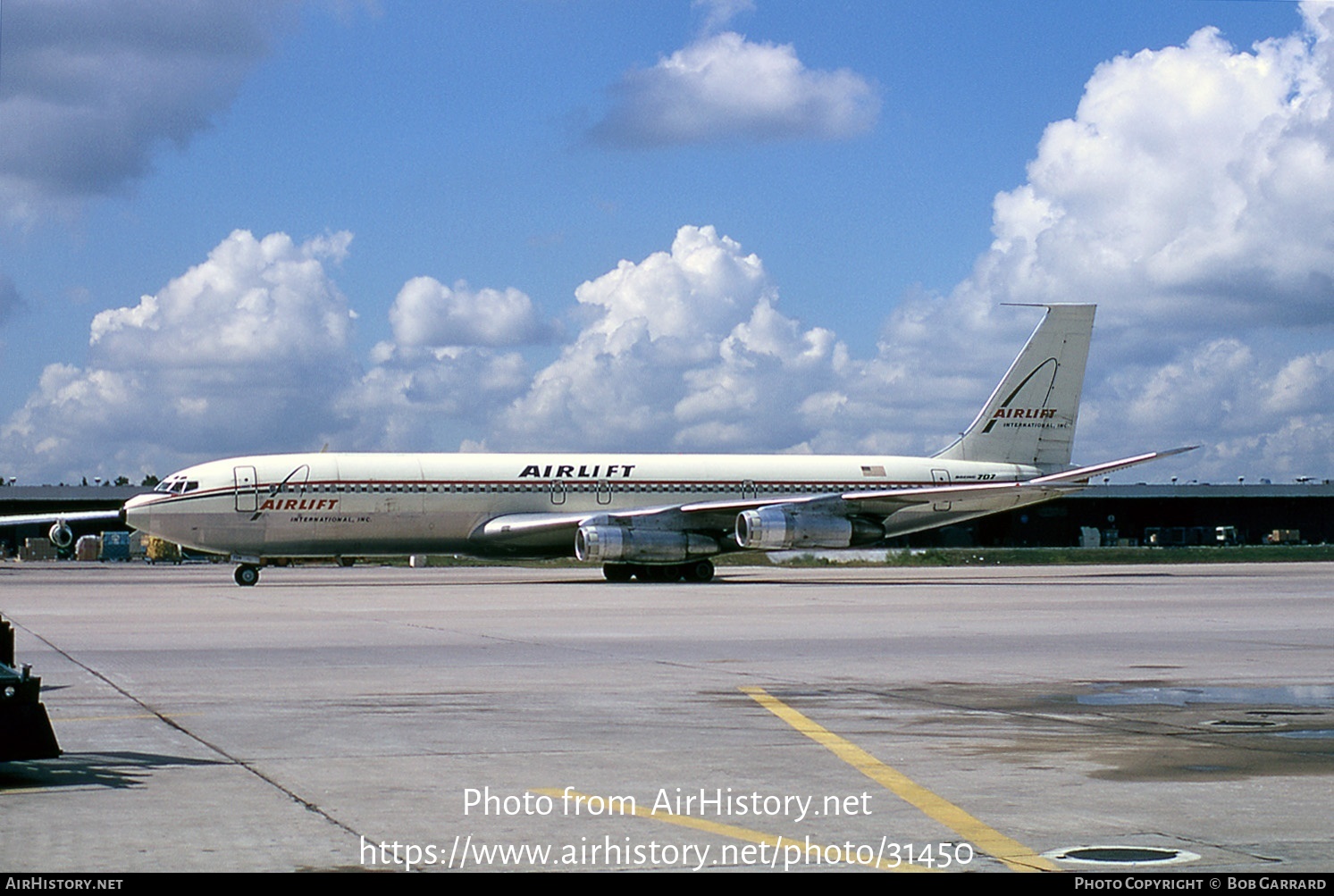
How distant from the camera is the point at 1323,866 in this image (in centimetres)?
696

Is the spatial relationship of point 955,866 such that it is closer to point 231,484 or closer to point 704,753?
point 704,753

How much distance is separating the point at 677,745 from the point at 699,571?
34787mm

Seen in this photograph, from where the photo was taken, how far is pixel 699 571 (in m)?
45.8

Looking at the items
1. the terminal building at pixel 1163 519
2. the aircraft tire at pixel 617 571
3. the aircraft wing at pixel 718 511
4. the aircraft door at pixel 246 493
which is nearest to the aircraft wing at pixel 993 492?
the aircraft wing at pixel 718 511

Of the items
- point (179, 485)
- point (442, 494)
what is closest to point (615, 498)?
point (442, 494)

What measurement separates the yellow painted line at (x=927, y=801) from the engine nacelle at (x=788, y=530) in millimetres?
30085

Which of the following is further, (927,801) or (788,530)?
(788,530)

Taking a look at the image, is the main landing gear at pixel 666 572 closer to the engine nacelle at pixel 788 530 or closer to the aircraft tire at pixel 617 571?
the aircraft tire at pixel 617 571

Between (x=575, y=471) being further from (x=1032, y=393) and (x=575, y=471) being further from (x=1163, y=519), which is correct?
(x=1163, y=519)

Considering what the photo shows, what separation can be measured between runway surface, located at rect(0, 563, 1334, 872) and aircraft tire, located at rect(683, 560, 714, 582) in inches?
798

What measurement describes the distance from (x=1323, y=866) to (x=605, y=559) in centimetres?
3589

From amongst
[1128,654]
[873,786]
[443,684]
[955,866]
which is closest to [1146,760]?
[873,786]

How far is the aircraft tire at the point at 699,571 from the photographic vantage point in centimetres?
4559
